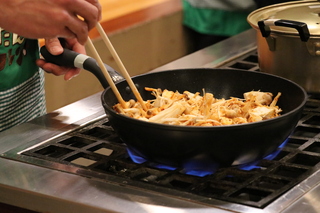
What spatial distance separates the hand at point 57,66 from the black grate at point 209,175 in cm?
27

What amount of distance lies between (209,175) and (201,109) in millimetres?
189

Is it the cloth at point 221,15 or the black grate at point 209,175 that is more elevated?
the black grate at point 209,175

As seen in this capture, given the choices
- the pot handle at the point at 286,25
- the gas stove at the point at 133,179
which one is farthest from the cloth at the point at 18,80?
the pot handle at the point at 286,25

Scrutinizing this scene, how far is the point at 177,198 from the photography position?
1.05m

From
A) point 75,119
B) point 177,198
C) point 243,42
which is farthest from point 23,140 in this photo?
point 243,42

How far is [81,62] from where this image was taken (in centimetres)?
147

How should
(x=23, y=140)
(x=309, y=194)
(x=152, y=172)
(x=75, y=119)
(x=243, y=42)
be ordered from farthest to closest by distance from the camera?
(x=243, y=42), (x=75, y=119), (x=23, y=140), (x=152, y=172), (x=309, y=194)

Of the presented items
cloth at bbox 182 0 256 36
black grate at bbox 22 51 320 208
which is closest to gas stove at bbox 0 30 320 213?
black grate at bbox 22 51 320 208

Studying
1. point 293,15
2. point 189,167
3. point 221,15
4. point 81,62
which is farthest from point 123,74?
point 221,15

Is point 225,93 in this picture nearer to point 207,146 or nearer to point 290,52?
point 290,52

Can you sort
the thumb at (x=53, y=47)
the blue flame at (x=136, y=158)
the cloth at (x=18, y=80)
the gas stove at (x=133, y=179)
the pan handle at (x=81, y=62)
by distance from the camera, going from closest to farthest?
the gas stove at (x=133, y=179)
the blue flame at (x=136, y=158)
the pan handle at (x=81, y=62)
the thumb at (x=53, y=47)
the cloth at (x=18, y=80)

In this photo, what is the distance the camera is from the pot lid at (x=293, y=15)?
1.50 m

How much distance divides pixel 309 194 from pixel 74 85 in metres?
1.89

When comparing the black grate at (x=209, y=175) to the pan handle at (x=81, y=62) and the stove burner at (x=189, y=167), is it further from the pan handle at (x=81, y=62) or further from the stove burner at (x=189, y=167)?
the pan handle at (x=81, y=62)
